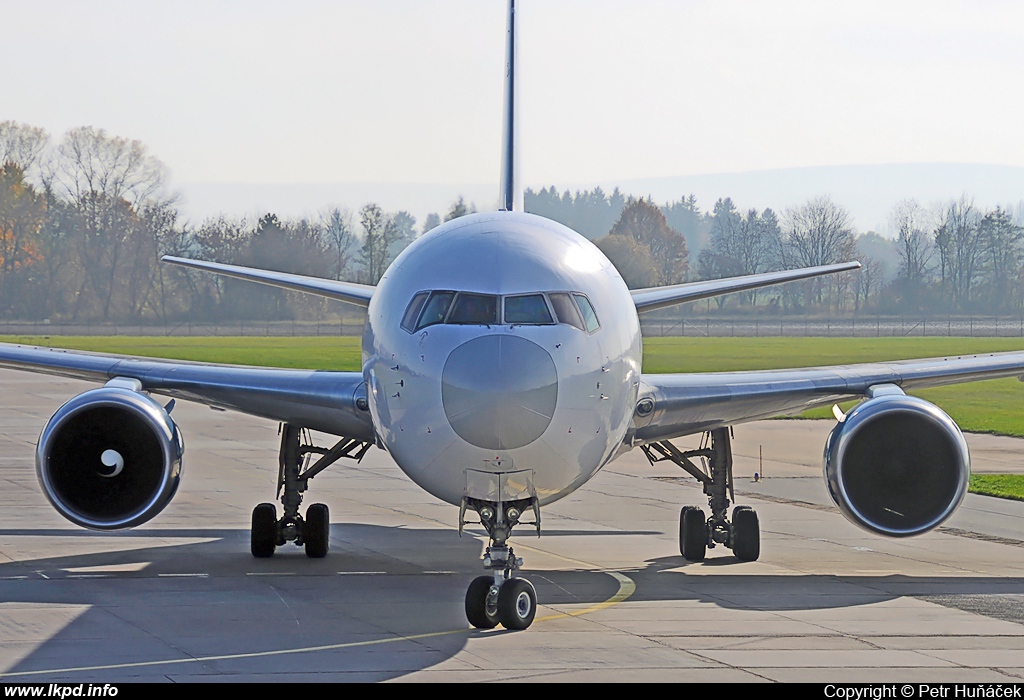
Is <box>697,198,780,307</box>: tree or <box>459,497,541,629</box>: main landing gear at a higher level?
<box>697,198,780,307</box>: tree

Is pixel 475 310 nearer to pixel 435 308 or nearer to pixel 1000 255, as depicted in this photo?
pixel 435 308

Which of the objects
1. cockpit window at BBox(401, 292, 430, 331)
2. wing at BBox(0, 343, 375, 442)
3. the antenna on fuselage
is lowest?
wing at BBox(0, 343, 375, 442)

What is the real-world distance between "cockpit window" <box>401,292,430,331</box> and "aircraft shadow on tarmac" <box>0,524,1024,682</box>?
8.16 ft

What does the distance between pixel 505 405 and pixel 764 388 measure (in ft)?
17.3

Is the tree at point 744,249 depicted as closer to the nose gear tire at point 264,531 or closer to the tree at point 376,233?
the tree at point 376,233

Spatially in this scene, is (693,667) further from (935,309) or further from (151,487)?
(935,309)

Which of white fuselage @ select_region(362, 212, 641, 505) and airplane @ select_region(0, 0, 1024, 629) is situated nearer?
white fuselage @ select_region(362, 212, 641, 505)

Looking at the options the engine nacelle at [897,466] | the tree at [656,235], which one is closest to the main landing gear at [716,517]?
the engine nacelle at [897,466]

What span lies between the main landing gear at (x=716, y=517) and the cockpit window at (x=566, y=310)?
488cm

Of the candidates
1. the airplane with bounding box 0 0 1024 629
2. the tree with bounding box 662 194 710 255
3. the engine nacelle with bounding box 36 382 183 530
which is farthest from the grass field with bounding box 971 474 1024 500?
the tree with bounding box 662 194 710 255

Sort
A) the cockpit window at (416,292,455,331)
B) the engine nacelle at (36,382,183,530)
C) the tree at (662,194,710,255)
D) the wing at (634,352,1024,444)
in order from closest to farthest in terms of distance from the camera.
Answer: the cockpit window at (416,292,455,331) < the engine nacelle at (36,382,183,530) < the wing at (634,352,1024,444) < the tree at (662,194,710,255)

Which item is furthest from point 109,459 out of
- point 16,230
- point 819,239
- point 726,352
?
point 819,239

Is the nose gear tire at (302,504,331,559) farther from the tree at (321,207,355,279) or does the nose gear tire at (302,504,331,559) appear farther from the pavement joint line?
the tree at (321,207,355,279)

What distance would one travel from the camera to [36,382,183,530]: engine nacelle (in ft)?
42.2
